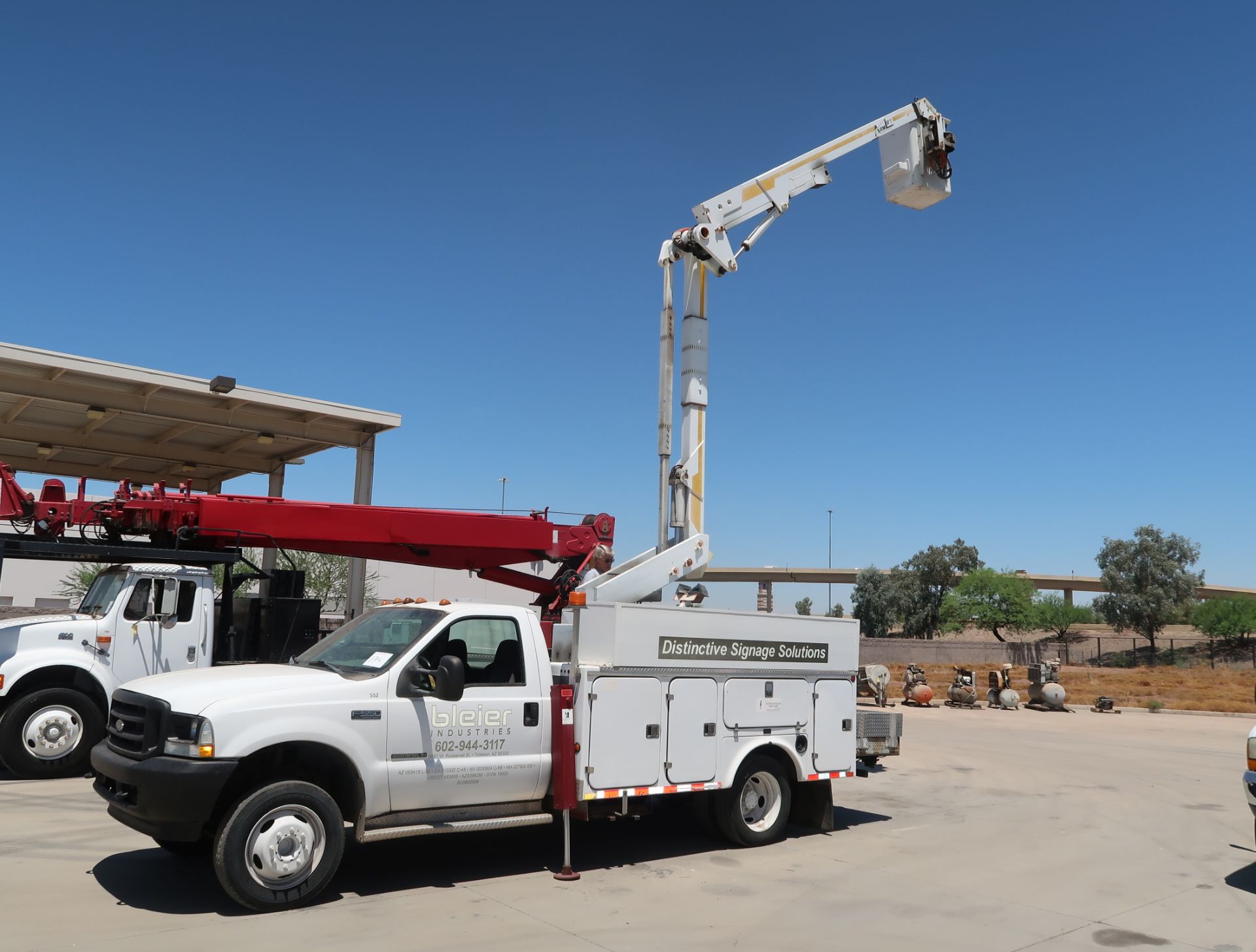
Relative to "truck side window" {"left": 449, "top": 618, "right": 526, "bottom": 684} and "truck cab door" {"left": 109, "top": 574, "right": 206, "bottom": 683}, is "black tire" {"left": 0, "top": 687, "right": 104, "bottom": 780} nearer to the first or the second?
"truck cab door" {"left": 109, "top": 574, "right": 206, "bottom": 683}

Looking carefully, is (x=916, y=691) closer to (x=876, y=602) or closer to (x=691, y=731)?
(x=691, y=731)

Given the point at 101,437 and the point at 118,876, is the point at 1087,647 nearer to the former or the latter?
the point at 101,437

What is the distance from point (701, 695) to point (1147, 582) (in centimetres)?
6555

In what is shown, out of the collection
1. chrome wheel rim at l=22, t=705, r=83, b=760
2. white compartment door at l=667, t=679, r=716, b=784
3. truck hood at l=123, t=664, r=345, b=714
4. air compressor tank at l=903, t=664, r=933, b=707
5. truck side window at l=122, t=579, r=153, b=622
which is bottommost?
air compressor tank at l=903, t=664, r=933, b=707

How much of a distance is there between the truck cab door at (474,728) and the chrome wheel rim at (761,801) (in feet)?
7.68

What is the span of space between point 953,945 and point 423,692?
388cm

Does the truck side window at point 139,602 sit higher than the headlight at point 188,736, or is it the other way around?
the truck side window at point 139,602

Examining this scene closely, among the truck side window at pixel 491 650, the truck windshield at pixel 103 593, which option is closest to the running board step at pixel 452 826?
the truck side window at pixel 491 650

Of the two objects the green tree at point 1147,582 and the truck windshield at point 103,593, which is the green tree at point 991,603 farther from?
the truck windshield at point 103,593

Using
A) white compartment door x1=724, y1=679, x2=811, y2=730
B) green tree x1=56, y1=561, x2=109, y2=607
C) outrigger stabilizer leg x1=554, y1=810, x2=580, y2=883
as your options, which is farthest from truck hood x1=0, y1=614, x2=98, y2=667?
green tree x1=56, y1=561, x2=109, y2=607

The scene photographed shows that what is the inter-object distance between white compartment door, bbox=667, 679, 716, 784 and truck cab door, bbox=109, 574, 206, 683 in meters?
6.40

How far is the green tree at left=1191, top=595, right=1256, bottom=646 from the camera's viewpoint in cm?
5819

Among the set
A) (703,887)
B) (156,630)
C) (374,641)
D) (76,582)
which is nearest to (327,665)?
(374,641)

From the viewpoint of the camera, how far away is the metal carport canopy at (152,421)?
16.6 metres
